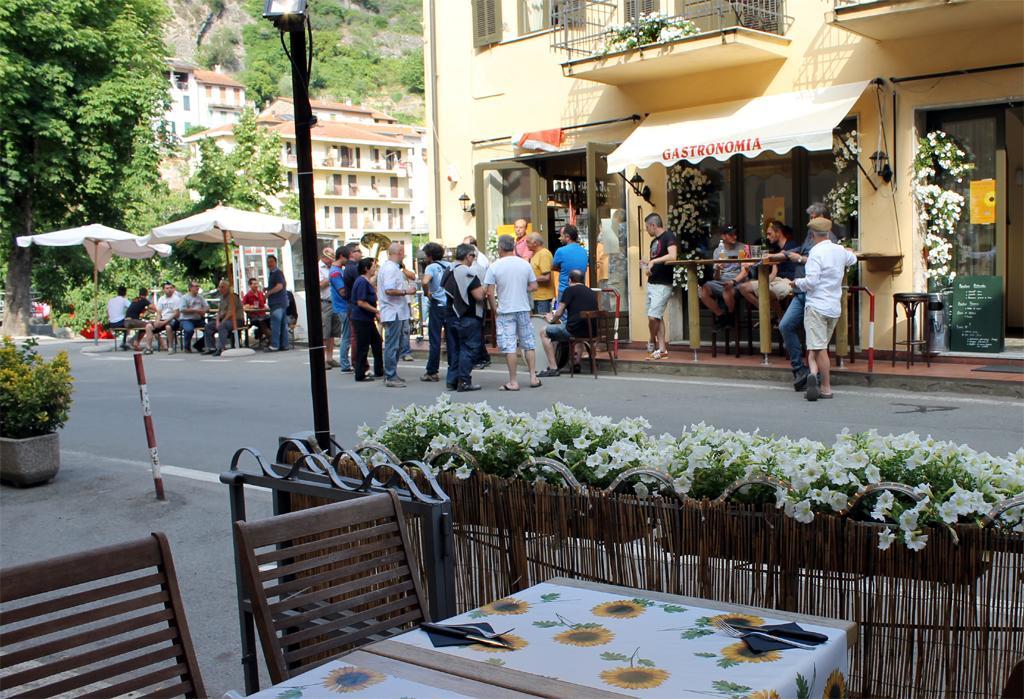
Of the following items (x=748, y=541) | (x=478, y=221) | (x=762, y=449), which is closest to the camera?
(x=748, y=541)

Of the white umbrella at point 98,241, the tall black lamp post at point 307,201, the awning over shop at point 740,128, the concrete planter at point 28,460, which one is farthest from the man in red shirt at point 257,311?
the tall black lamp post at point 307,201

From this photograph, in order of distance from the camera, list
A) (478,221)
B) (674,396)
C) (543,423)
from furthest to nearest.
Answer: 1. (478,221)
2. (674,396)
3. (543,423)

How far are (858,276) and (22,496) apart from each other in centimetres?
1063

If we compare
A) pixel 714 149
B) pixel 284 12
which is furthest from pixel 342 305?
pixel 284 12

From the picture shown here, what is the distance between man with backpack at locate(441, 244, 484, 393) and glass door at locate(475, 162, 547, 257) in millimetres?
5265

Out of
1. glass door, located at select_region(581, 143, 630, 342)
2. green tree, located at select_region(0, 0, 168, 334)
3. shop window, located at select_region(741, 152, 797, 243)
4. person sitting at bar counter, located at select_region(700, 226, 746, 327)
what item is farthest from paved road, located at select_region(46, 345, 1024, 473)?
green tree, located at select_region(0, 0, 168, 334)

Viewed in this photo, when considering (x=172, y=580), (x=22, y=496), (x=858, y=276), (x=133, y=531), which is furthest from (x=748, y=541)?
(x=858, y=276)

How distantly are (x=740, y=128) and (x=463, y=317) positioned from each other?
485cm

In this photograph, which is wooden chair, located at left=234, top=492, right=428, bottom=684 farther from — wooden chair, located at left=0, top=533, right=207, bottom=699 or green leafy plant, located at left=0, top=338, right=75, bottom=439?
green leafy plant, located at left=0, top=338, right=75, bottom=439

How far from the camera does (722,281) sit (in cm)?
1488

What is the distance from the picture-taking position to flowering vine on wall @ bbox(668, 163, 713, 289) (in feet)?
53.3

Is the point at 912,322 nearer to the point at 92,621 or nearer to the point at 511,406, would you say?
the point at 511,406

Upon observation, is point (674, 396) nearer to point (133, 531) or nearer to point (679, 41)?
point (679, 41)

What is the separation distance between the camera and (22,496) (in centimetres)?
848
